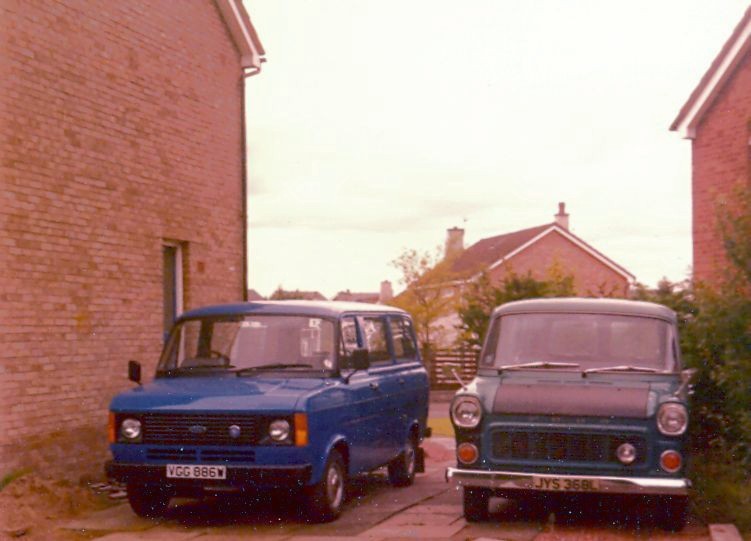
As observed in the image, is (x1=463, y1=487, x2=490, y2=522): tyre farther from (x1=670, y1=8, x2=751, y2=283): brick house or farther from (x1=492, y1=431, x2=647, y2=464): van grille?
(x1=670, y1=8, x2=751, y2=283): brick house

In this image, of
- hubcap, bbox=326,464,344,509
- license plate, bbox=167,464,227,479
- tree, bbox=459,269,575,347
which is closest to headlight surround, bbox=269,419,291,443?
license plate, bbox=167,464,227,479

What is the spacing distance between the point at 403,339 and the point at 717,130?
25.5 feet

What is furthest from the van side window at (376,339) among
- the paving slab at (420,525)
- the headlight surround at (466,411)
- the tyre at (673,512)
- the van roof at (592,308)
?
the tyre at (673,512)

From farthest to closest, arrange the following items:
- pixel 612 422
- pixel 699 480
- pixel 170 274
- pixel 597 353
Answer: pixel 170 274 < pixel 699 480 < pixel 597 353 < pixel 612 422

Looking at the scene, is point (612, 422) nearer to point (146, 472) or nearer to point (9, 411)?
point (146, 472)

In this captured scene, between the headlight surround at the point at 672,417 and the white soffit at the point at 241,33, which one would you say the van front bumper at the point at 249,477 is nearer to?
the headlight surround at the point at 672,417

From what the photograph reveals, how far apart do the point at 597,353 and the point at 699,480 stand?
6.18 ft

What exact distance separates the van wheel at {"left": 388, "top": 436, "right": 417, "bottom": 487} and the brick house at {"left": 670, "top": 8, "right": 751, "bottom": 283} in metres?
6.59

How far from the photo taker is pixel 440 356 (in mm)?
40406

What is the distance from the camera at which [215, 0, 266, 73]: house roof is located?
1606cm

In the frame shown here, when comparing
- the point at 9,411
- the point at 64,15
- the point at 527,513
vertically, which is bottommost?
the point at 527,513

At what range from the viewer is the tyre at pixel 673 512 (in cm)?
907

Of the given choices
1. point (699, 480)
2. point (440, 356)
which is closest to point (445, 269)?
point (440, 356)

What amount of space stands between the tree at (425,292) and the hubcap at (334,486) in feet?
135
